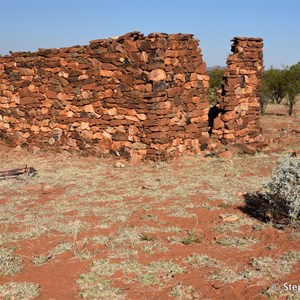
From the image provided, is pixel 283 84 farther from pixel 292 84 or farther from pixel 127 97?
pixel 127 97

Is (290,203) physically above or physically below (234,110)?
below

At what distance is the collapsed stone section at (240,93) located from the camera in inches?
419

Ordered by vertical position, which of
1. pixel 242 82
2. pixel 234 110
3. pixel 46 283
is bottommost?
pixel 46 283

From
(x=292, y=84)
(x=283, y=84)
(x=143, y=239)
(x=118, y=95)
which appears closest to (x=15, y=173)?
(x=118, y=95)

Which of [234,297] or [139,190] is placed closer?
[234,297]

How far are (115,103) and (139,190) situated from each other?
3142 millimetres

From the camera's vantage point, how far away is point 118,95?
9.48 m

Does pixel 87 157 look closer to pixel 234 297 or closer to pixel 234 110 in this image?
pixel 234 110

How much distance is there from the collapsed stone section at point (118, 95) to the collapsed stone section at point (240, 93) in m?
0.85

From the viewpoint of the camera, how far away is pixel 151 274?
3934 mm

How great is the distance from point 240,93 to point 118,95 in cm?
357

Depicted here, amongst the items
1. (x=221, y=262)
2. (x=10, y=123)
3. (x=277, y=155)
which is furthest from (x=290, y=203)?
(x=10, y=123)

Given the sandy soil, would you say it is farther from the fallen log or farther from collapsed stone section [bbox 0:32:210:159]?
collapsed stone section [bbox 0:32:210:159]

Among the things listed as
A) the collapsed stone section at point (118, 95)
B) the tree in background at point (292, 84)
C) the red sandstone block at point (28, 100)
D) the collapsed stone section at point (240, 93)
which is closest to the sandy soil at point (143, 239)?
the collapsed stone section at point (118, 95)
